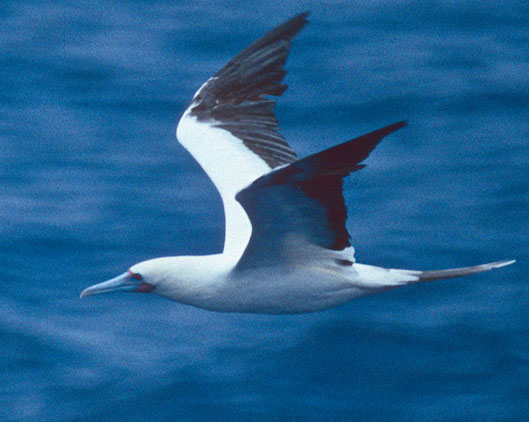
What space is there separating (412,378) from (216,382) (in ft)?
6.32

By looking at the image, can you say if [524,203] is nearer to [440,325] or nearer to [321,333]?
[440,325]

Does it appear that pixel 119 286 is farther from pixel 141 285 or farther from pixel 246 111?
pixel 246 111

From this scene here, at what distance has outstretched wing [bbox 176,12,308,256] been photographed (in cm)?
1073

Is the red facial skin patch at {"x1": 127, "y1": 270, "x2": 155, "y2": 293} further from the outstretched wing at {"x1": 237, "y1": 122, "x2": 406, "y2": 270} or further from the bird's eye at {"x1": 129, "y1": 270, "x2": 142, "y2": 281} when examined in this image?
the outstretched wing at {"x1": 237, "y1": 122, "x2": 406, "y2": 270}

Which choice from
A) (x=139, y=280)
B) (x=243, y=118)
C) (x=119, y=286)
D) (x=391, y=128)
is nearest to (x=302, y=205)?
(x=391, y=128)

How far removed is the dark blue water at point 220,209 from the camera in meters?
11.8

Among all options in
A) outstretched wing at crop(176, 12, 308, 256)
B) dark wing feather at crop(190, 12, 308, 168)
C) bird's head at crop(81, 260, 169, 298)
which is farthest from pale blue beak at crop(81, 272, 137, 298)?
dark wing feather at crop(190, 12, 308, 168)

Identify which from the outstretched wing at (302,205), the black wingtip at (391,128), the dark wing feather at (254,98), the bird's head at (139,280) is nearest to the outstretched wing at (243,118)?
the dark wing feather at (254,98)

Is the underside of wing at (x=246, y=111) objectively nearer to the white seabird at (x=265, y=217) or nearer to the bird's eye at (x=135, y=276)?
the white seabird at (x=265, y=217)

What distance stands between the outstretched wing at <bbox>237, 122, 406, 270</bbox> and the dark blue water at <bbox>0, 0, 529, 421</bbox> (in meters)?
2.89

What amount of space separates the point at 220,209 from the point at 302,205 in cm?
522

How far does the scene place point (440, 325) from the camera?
12.3 metres

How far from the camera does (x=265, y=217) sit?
8602 mm

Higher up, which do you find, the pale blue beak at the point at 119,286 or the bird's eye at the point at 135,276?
the bird's eye at the point at 135,276
